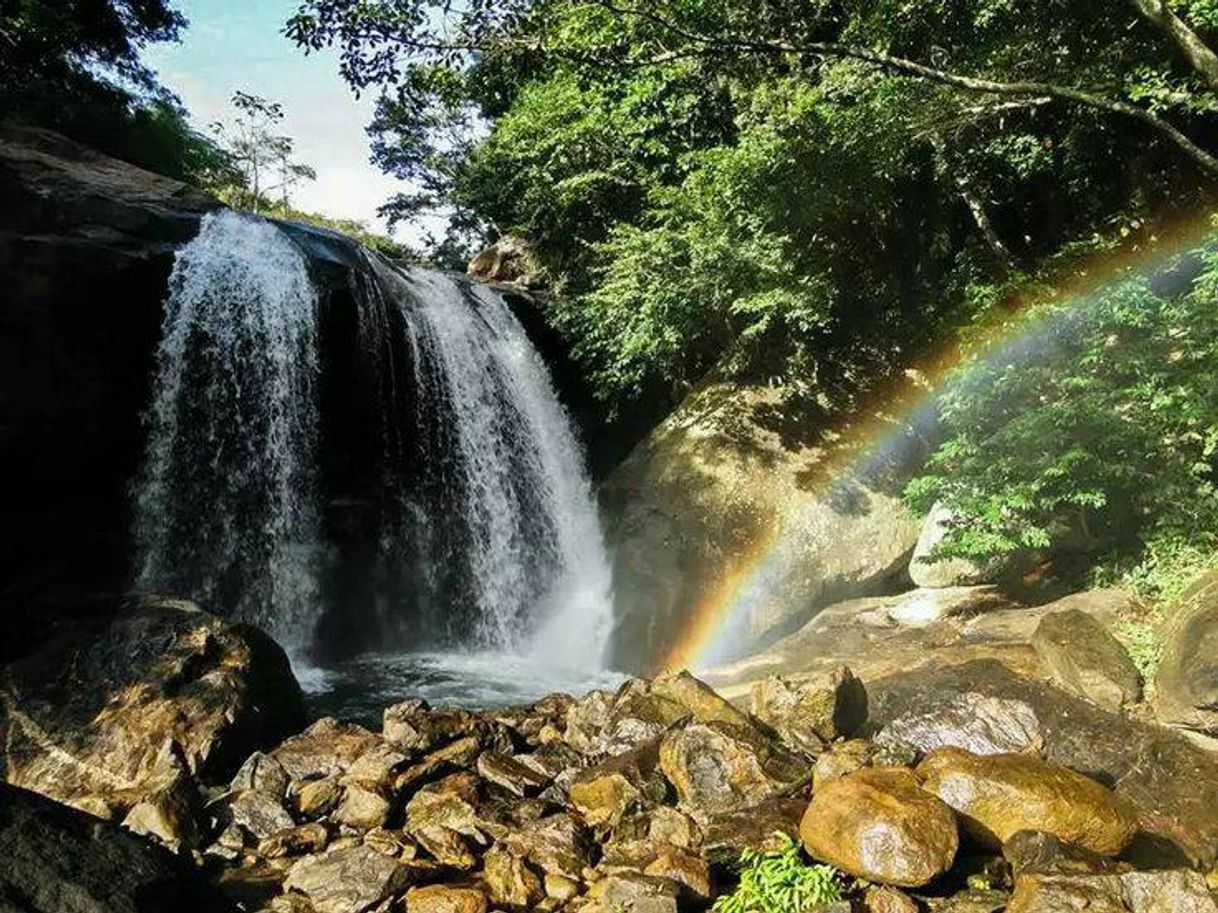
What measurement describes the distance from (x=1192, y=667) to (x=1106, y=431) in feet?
11.0

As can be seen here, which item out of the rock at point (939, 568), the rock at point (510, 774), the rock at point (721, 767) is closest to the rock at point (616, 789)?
the rock at point (721, 767)

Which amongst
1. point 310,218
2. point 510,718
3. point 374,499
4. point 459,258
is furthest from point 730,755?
point 310,218

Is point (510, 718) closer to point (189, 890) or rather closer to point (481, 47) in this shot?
point (189, 890)

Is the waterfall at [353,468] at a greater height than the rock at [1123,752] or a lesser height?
greater

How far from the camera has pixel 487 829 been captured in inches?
265

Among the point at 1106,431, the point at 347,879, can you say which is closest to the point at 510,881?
the point at 347,879

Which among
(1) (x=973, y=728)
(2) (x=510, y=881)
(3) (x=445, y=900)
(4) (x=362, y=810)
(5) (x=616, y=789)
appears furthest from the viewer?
(1) (x=973, y=728)

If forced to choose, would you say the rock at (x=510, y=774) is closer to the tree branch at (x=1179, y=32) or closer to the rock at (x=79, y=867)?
the rock at (x=79, y=867)

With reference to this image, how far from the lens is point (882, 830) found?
5.44 metres

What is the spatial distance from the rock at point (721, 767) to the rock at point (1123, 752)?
1.91 meters

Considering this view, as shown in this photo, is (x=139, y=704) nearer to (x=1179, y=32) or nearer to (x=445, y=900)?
(x=445, y=900)

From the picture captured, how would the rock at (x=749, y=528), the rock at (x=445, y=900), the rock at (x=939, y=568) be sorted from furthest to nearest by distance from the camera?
the rock at (x=749, y=528), the rock at (x=939, y=568), the rock at (x=445, y=900)

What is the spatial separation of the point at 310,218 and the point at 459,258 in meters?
16.7

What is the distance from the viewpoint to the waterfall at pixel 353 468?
46.8 ft
